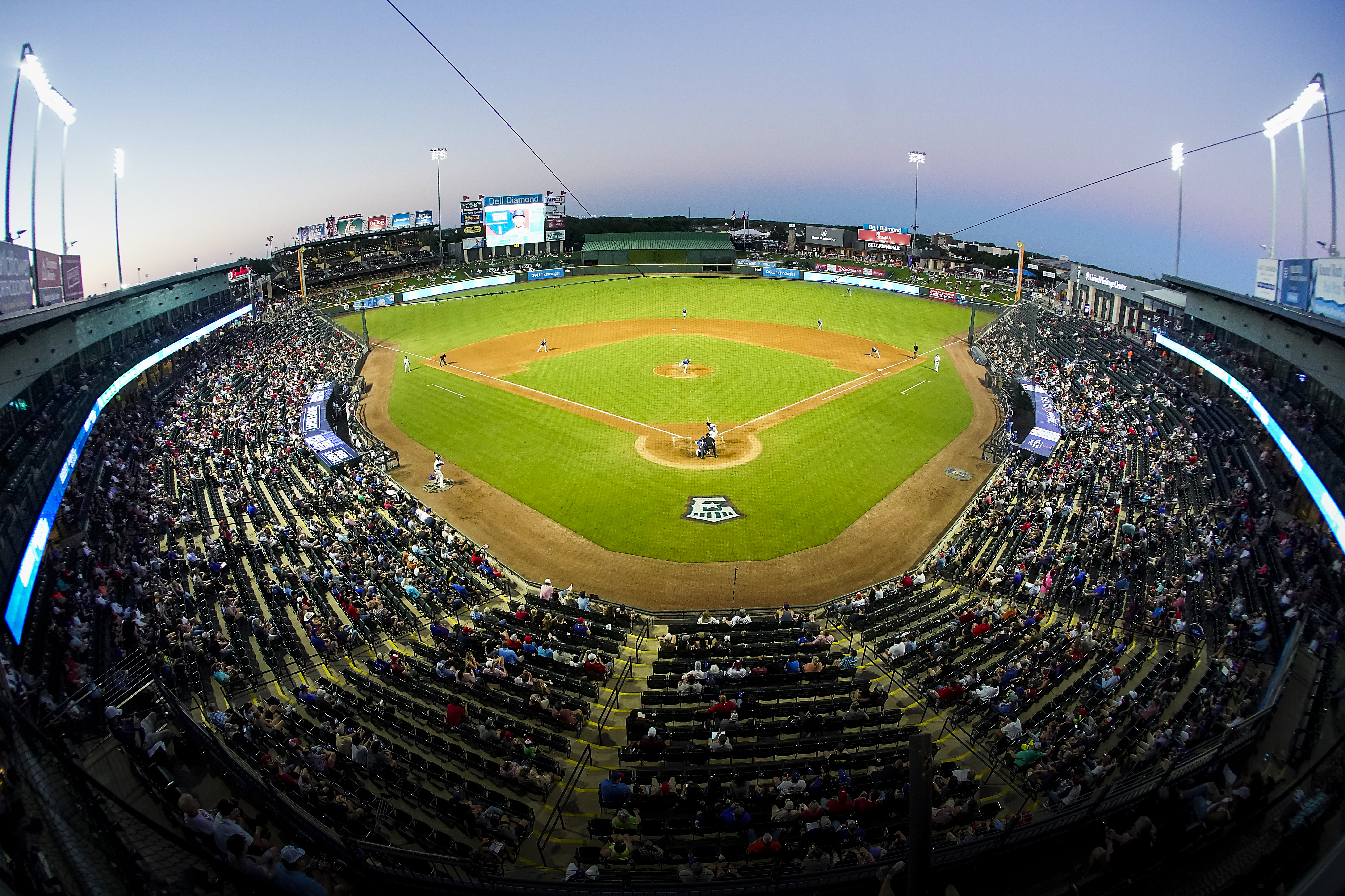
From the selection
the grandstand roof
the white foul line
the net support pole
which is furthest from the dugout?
the net support pole

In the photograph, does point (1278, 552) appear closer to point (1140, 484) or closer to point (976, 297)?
point (1140, 484)

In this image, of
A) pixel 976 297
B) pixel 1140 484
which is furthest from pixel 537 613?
pixel 976 297

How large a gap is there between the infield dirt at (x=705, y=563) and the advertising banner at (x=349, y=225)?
56.1 meters

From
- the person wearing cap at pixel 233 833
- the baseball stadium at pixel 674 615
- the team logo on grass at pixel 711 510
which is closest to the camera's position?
the person wearing cap at pixel 233 833

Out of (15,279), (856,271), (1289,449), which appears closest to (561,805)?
(15,279)

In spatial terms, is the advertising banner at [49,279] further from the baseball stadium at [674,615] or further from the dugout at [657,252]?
the dugout at [657,252]

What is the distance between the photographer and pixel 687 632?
17.5m

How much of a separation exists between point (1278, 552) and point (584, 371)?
1388 inches

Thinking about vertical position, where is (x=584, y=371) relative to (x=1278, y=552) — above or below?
above

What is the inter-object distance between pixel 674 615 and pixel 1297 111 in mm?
27524

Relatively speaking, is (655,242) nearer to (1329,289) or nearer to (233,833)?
(1329,289)

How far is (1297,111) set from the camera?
24.4 metres

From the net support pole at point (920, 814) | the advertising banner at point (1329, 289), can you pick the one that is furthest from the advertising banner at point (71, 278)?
the advertising banner at point (1329, 289)

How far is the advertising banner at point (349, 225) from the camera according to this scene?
274 ft
